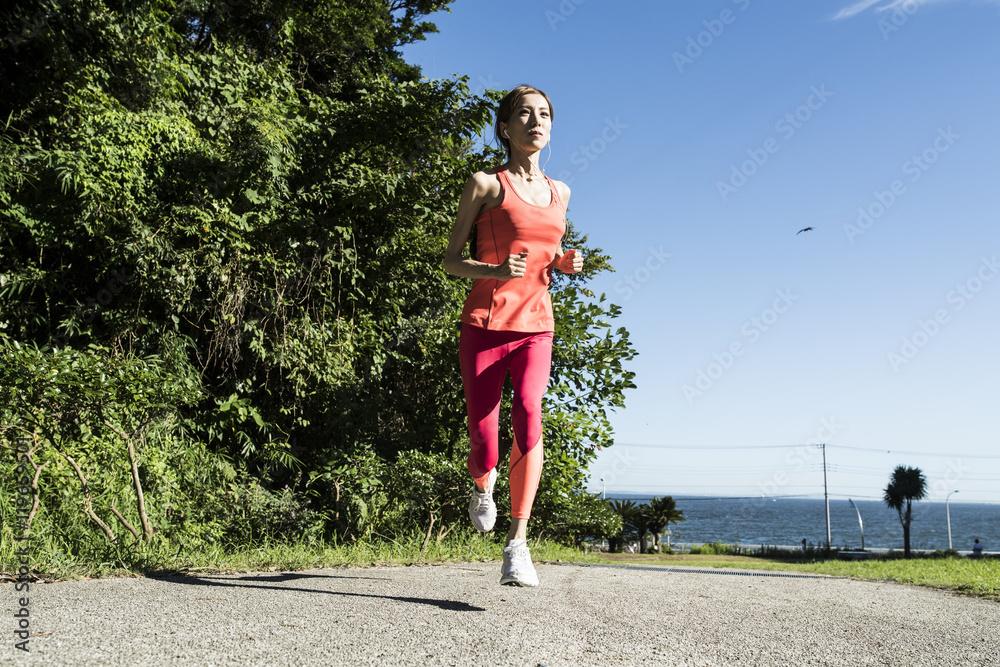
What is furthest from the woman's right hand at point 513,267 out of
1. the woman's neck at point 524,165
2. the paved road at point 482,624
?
the paved road at point 482,624

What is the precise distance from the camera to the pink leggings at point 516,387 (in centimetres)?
313

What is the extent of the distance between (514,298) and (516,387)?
41 centimetres

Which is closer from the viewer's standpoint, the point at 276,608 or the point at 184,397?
the point at 276,608

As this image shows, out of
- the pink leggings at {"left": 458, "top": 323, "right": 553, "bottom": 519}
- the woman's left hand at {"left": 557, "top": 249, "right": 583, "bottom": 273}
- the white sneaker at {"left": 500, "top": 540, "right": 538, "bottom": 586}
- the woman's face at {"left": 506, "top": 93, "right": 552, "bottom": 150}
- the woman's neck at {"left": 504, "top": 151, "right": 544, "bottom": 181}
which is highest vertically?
the woman's face at {"left": 506, "top": 93, "right": 552, "bottom": 150}

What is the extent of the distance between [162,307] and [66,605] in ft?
13.2

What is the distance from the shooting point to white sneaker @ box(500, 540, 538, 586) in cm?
291

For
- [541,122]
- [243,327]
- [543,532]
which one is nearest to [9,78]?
[243,327]

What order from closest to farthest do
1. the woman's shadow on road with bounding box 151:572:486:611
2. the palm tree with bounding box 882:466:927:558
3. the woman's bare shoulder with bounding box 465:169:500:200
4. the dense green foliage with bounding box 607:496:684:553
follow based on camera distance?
the woman's shadow on road with bounding box 151:572:486:611, the woman's bare shoulder with bounding box 465:169:500:200, the dense green foliage with bounding box 607:496:684:553, the palm tree with bounding box 882:466:927:558

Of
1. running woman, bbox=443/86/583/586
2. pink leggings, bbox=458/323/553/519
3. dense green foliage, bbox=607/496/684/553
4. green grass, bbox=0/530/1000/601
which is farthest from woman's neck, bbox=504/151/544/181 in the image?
dense green foliage, bbox=607/496/684/553

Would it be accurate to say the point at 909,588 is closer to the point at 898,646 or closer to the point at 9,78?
the point at 898,646

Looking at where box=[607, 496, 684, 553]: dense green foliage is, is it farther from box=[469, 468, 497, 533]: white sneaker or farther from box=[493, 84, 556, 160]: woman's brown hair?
box=[493, 84, 556, 160]: woman's brown hair

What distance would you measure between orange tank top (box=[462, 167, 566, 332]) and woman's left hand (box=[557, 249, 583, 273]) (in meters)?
0.09

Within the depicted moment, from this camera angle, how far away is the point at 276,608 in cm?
259

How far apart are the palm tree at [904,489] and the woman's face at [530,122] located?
173 feet
